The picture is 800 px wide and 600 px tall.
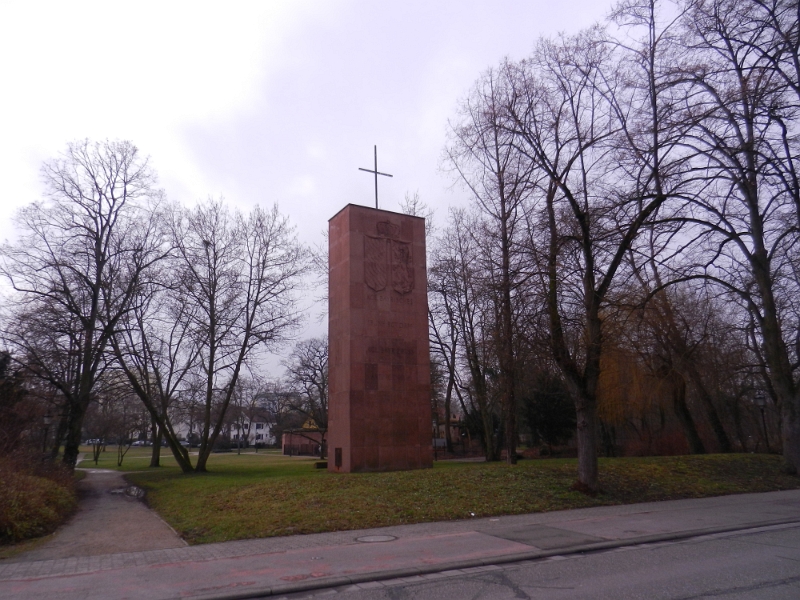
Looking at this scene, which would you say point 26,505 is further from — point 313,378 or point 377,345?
point 313,378

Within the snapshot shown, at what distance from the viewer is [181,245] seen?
2911 cm

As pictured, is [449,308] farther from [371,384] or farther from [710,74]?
[710,74]

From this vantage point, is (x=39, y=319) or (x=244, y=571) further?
(x=39, y=319)

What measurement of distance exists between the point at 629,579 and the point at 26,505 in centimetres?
1154

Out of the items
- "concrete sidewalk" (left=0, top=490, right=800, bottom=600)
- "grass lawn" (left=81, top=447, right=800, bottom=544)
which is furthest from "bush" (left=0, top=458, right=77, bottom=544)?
"grass lawn" (left=81, top=447, right=800, bottom=544)

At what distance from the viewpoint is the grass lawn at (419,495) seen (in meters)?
12.6

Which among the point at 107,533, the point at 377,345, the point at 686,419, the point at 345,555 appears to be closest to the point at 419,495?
the point at 345,555

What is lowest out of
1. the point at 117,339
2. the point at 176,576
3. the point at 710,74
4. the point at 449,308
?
the point at 176,576

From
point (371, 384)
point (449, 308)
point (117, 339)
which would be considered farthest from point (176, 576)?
point (449, 308)

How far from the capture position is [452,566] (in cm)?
893

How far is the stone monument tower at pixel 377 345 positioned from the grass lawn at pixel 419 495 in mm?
3330

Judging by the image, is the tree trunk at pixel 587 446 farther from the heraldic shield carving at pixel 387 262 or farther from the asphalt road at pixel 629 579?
the heraldic shield carving at pixel 387 262

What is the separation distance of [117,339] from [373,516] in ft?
67.3

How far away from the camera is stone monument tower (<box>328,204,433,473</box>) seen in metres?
20.9
